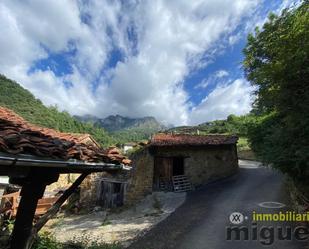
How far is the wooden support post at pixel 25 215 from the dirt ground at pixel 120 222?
6.49 m

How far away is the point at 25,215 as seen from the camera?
3.86 meters

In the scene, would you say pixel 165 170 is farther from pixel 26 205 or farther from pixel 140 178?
pixel 26 205

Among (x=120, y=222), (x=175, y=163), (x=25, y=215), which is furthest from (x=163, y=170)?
(x=25, y=215)

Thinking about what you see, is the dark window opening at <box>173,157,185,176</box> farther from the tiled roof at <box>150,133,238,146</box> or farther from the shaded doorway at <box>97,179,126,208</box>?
the shaded doorway at <box>97,179,126,208</box>

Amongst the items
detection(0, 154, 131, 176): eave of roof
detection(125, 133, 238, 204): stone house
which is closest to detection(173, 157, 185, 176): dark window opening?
detection(125, 133, 238, 204): stone house

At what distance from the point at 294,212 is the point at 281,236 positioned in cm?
231

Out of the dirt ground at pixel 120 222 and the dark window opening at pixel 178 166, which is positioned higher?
the dark window opening at pixel 178 166

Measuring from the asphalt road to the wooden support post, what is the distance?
238 inches

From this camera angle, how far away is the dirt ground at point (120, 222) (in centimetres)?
1102

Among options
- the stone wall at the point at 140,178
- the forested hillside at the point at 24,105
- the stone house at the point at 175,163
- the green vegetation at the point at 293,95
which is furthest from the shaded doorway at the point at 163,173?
the forested hillside at the point at 24,105

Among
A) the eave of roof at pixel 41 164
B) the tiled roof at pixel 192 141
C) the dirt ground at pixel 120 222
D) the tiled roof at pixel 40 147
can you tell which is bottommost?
the dirt ground at pixel 120 222

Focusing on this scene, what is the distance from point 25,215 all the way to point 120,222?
1013 cm

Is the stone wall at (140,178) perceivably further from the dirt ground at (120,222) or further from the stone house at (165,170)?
the dirt ground at (120,222)

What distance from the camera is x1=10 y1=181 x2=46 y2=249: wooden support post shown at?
383 centimetres
